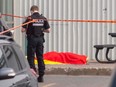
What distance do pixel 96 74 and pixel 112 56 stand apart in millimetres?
2910

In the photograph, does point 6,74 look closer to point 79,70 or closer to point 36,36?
point 36,36

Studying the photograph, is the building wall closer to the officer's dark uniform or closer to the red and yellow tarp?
the red and yellow tarp

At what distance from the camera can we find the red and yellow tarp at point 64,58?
615 inches

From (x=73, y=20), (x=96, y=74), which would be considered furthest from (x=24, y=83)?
(x=73, y=20)

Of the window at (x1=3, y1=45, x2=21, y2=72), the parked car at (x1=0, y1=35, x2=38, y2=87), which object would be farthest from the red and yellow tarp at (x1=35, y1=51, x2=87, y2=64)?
the window at (x1=3, y1=45, x2=21, y2=72)

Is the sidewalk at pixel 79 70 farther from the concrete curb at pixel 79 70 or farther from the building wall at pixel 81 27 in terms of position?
the building wall at pixel 81 27

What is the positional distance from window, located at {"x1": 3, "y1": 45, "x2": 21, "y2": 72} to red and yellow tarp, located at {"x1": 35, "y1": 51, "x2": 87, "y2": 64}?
923cm

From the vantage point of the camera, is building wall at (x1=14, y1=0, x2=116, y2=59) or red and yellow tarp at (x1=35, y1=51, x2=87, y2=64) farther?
building wall at (x1=14, y1=0, x2=116, y2=59)

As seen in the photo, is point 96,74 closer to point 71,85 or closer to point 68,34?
point 71,85

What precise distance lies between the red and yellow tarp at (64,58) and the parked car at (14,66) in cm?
901

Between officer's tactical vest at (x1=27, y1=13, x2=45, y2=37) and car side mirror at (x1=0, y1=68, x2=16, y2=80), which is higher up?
officer's tactical vest at (x1=27, y1=13, x2=45, y2=37)

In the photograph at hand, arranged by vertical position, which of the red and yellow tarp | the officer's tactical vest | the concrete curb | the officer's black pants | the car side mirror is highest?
the officer's tactical vest

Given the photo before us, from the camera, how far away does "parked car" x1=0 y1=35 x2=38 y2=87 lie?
5.86 meters

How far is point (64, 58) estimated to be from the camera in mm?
15828
